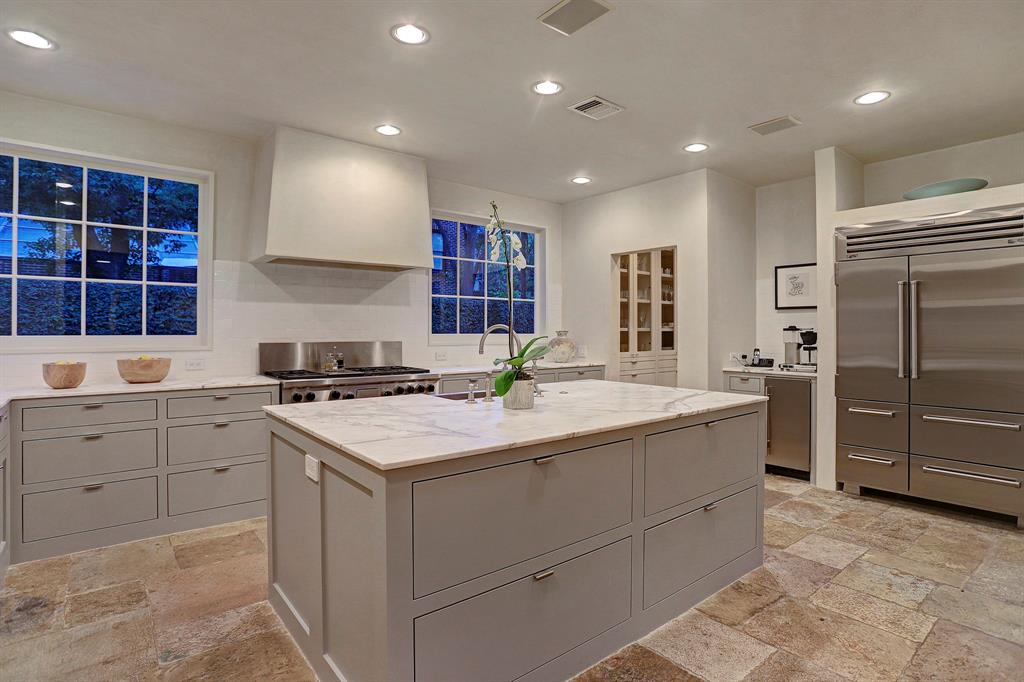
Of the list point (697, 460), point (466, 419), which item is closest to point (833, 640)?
point (697, 460)

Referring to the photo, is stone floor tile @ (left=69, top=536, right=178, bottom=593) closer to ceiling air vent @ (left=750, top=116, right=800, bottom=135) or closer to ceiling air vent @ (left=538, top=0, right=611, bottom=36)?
ceiling air vent @ (left=538, top=0, right=611, bottom=36)

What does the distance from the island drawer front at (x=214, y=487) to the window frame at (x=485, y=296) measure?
6.28ft

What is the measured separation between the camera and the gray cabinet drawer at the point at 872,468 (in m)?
3.81

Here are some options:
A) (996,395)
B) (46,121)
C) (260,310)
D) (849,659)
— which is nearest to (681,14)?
(849,659)

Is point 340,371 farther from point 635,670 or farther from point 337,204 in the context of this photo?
point 635,670

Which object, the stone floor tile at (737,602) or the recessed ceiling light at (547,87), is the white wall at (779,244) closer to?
the recessed ceiling light at (547,87)

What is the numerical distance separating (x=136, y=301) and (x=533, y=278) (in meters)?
3.61

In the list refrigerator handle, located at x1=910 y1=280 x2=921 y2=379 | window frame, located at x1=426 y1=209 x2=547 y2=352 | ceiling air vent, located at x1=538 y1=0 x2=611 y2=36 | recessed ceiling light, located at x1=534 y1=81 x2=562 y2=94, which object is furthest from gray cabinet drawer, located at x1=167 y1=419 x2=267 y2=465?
refrigerator handle, located at x1=910 y1=280 x2=921 y2=379

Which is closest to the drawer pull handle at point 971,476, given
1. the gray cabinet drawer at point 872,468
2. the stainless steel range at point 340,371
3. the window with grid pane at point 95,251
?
the gray cabinet drawer at point 872,468

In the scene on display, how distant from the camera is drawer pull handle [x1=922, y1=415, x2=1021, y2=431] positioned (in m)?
3.36

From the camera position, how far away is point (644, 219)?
514cm

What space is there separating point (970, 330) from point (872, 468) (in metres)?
1.13

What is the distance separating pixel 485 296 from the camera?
18.2 ft

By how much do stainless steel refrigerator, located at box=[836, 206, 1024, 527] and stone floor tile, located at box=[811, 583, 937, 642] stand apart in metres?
1.66
